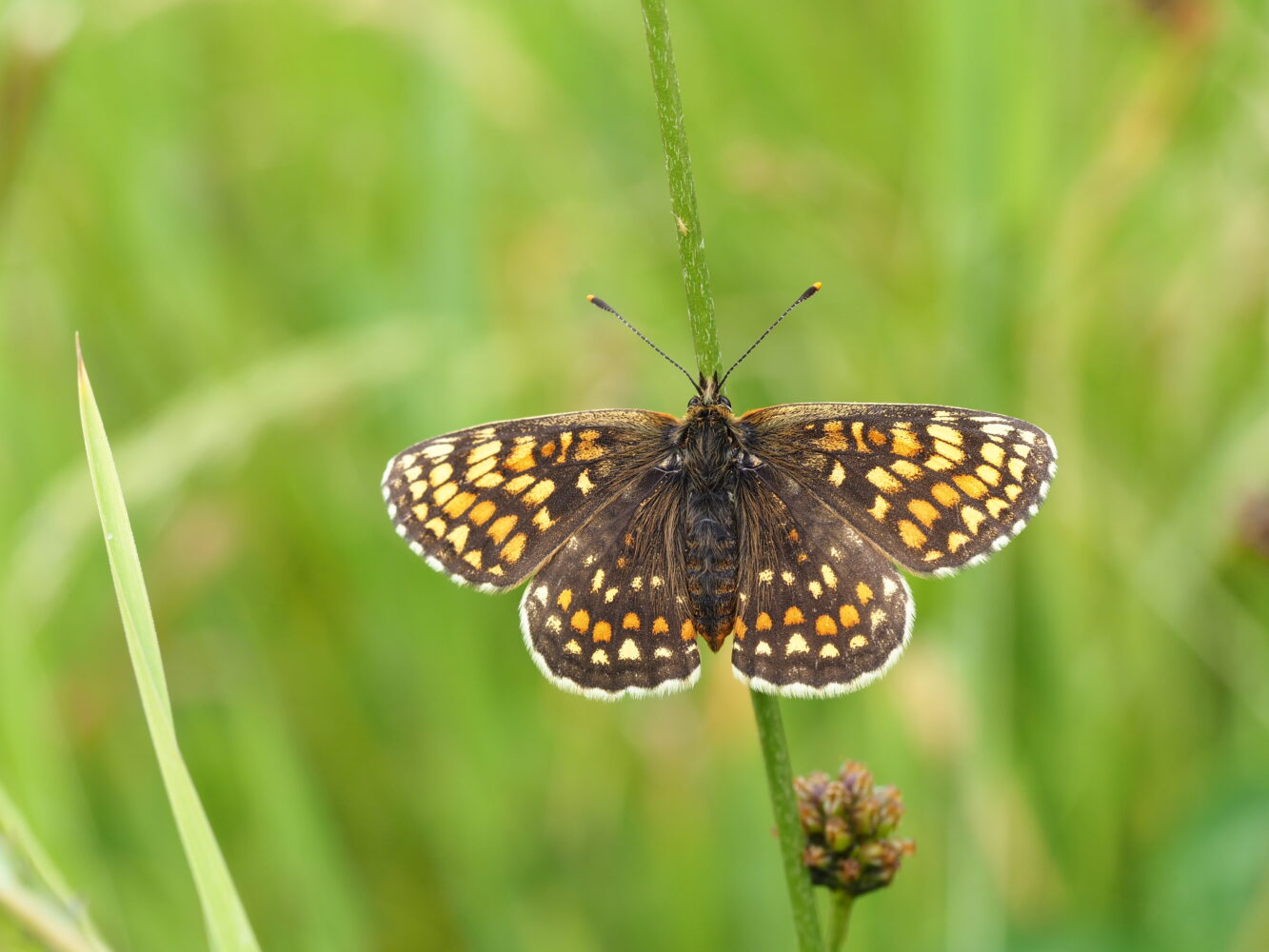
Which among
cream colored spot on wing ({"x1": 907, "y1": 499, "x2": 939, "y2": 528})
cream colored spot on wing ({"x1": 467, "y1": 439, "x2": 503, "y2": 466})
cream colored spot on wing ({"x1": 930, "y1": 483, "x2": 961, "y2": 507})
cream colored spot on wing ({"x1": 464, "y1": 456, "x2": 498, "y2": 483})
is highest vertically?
cream colored spot on wing ({"x1": 467, "y1": 439, "x2": 503, "y2": 466})

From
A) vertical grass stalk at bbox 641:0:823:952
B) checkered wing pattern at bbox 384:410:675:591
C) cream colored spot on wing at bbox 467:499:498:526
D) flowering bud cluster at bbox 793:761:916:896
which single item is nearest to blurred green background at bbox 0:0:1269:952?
checkered wing pattern at bbox 384:410:675:591

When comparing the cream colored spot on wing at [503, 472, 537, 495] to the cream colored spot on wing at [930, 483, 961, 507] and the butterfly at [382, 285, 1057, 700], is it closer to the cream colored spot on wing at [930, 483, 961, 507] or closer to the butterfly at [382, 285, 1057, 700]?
the butterfly at [382, 285, 1057, 700]

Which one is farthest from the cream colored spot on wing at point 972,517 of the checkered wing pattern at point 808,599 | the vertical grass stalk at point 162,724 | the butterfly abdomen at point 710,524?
the vertical grass stalk at point 162,724

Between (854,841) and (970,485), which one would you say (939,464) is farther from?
(854,841)

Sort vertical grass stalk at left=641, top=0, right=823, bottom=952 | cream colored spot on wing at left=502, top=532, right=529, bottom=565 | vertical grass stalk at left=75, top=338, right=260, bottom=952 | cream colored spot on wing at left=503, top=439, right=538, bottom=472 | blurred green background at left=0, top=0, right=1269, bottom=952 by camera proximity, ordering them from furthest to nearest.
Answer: blurred green background at left=0, top=0, right=1269, bottom=952, cream colored spot on wing at left=503, top=439, right=538, bottom=472, cream colored spot on wing at left=502, top=532, right=529, bottom=565, vertical grass stalk at left=75, top=338, right=260, bottom=952, vertical grass stalk at left=641, top=0, right=823, bottom=952

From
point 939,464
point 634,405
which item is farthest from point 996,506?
point 634,405

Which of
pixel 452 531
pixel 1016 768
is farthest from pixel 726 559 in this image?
pixel 1016 768
